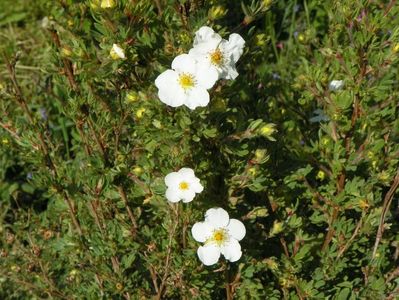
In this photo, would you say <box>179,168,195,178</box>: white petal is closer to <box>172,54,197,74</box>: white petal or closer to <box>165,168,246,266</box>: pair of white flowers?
<box>165,168,246,266</box>: pair of white flowers

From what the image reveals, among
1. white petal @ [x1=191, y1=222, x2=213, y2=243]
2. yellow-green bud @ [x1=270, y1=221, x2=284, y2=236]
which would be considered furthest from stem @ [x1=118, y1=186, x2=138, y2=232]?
yellow-green bud @ [x1=270, y1=221, x2=284, y2=236]

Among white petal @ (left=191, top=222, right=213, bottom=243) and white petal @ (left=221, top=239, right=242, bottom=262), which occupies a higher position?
white petal @ (left=191, top=222, right=213, bottom=243)

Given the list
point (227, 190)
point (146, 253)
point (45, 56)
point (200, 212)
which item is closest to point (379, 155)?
point (227, 190)

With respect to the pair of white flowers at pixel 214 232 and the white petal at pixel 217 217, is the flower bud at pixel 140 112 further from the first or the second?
the white petal at pixel 217 217

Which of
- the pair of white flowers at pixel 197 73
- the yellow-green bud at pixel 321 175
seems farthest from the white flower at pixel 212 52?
the yellow-green bud at pixel 321 175

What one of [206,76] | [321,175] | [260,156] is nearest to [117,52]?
[206,76]

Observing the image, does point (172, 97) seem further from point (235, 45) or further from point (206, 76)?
point (235, 45)

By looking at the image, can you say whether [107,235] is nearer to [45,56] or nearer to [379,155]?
[379,155]
